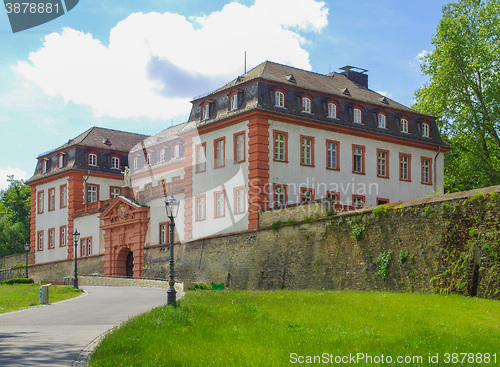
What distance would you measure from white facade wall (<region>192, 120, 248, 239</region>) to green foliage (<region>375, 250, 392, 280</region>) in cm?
1168

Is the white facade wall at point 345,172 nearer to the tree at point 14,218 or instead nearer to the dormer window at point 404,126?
the dormer window at point 404,126

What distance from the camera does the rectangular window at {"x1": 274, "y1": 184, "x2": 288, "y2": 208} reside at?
4188cm

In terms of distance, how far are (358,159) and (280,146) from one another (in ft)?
20.7

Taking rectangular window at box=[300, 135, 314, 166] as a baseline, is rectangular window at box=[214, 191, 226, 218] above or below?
below

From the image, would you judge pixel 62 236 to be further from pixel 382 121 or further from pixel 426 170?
pixel 426 170

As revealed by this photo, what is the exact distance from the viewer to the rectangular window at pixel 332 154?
148ft

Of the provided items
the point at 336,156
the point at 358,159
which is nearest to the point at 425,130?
the point at 358,159

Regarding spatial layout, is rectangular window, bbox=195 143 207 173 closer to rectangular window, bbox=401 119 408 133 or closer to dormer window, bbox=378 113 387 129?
dormer window, bbox=378 113 387 129

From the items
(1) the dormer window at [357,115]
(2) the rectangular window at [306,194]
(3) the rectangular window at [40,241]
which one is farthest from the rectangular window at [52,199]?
(1) the dormer window at [357,115]

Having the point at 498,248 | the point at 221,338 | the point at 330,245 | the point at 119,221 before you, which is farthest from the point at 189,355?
the point at 119,221

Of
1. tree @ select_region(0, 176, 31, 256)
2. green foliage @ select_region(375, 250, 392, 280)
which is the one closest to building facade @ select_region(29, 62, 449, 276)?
green foliage @ select_region(375, 250, 392, 280)

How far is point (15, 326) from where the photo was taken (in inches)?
821

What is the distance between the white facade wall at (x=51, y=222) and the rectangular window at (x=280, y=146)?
27.3 m

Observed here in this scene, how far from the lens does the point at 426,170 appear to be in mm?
50156
